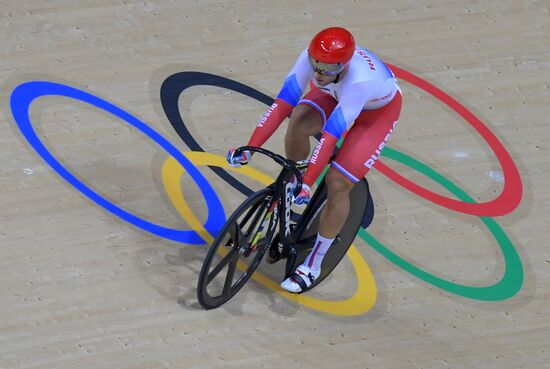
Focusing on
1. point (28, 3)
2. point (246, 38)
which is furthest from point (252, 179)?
point (28, 3)

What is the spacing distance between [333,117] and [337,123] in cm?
4

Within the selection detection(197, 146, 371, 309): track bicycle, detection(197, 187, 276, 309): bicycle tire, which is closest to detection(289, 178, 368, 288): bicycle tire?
detection(197, 146, 371, 309): track bicycle

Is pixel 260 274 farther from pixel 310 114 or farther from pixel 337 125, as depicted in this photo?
pixel 337 125

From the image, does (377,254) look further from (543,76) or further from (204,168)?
(543,76)

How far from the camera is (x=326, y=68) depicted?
15.5 feet

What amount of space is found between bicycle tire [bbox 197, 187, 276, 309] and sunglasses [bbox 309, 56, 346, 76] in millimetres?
668

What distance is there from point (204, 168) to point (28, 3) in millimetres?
2061

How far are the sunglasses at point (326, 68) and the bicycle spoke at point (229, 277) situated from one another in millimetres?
1129

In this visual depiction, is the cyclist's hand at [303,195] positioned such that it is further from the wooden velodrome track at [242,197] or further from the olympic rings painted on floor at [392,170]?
the olympic rings painted on floor at [392,170]

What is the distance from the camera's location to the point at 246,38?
7141 mm

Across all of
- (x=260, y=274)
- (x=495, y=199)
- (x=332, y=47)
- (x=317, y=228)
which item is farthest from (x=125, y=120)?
(x=495, y=199)

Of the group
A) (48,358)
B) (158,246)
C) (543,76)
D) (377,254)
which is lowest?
(48,358)

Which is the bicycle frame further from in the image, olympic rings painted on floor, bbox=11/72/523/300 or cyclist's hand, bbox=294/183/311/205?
olympic rings painted on floor, bbox=11/72/523/300

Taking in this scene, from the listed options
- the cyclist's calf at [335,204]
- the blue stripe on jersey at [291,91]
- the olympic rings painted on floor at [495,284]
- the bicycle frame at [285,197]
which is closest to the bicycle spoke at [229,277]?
the bicycle frame at [285,197]
